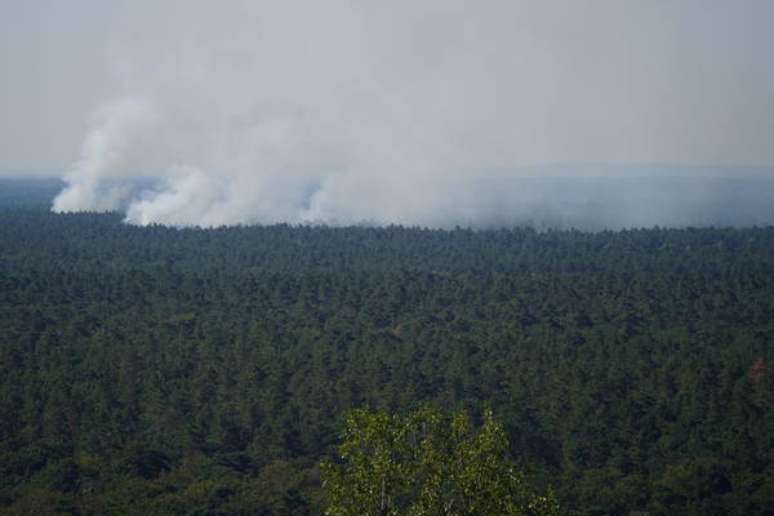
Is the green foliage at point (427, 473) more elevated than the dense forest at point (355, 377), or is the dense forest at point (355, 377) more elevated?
the green foliage at point (427, 473)

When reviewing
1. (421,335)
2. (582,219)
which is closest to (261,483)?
(421,335)

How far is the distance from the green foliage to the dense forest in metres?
0.92

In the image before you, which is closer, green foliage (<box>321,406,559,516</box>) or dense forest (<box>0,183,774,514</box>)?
green foliage (<box>321,406,559,516</box>)

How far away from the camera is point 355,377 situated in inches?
1731

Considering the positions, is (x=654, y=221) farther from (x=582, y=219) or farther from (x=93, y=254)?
(x=93, y=254)

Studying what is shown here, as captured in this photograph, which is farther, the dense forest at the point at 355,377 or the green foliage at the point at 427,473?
the dense forest at the point at 355,377

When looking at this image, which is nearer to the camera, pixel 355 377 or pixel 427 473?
pixel 427 473

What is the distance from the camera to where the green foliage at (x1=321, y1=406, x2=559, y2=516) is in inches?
549

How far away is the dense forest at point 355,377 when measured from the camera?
33.6 m

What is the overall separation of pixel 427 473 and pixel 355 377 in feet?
97.4

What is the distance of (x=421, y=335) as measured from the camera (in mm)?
52875

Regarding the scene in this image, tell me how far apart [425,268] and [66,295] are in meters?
27.0

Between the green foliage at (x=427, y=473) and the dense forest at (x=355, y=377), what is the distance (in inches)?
36.1

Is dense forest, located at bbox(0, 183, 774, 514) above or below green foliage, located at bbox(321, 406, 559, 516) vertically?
below
